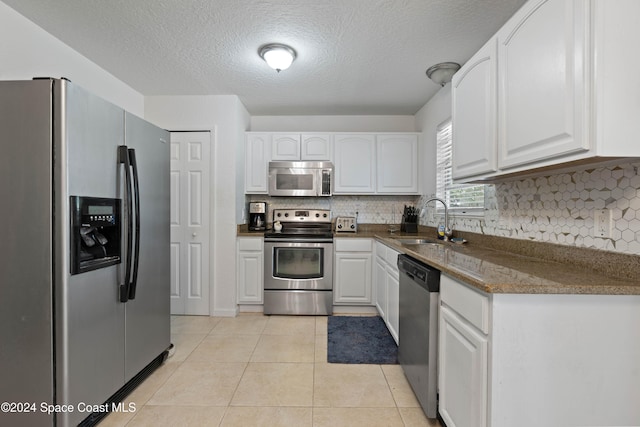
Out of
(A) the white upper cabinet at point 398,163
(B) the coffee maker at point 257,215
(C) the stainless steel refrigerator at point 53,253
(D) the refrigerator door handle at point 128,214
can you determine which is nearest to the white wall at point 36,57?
(C) the stainless steel refrigerator at point 53,253

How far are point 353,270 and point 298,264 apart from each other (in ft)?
2.02

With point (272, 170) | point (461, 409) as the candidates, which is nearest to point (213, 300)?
point (272, 170)

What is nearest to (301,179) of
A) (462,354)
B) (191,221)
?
(191,221)

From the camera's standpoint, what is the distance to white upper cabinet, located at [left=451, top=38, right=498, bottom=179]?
153 centimetres

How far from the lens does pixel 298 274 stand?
317 cm

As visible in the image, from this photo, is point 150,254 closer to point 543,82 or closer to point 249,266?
Result: point 249,266

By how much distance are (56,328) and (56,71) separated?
1902 mm

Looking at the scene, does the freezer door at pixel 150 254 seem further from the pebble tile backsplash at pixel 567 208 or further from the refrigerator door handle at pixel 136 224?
the pebble tile backsplash at pixel 567 208

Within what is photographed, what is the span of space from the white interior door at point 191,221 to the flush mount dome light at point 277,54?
1.32 m

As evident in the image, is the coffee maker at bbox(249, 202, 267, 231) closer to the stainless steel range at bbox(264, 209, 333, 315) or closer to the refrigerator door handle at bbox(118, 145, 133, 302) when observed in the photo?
the stainless steel range at bbox(264, 209, 333, 315)

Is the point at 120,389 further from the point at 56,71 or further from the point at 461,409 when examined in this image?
the point at 56,71

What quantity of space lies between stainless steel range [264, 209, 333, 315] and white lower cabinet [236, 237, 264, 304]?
0.31 feet

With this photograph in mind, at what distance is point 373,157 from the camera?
11.4 ft

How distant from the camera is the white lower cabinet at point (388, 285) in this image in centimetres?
234
